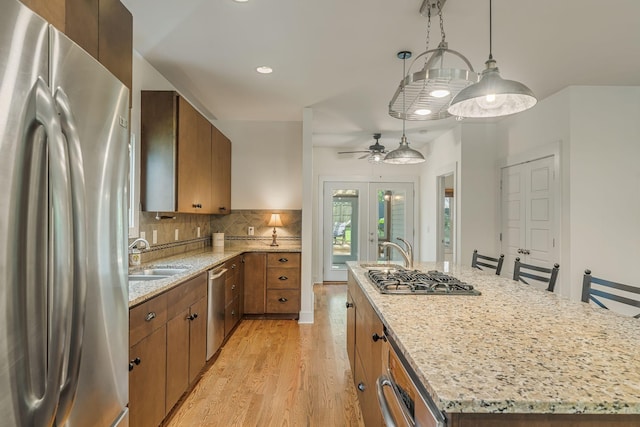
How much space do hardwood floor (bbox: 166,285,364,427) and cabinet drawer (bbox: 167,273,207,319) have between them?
681 mm

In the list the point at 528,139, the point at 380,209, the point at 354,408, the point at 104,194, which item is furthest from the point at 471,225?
the point at 104,194

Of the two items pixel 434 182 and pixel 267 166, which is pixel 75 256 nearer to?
pixel 267 166

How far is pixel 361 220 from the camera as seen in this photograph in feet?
21.8

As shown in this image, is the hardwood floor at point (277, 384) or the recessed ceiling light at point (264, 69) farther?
the recessed ceiling light at point (264, 69)

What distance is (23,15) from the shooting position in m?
0.74

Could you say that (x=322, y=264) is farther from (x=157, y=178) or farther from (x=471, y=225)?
(x=157, y=178)

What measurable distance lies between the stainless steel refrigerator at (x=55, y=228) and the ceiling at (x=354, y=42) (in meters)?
1.62

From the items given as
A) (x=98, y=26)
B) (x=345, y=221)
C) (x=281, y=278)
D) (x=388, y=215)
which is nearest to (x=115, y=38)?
(x=98, y=26)

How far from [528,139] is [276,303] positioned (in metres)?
3.58

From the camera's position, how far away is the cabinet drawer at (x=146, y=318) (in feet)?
5.48

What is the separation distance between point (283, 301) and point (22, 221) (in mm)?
3743

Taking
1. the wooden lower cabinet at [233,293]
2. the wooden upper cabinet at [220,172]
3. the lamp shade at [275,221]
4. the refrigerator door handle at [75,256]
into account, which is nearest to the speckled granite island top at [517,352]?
the refrigerator door handle at [75,256]

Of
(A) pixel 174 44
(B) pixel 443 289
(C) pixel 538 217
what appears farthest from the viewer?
(C) pixel 538 217

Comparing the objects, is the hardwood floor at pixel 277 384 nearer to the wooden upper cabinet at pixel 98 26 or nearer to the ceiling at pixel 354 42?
the wooden upper cabinet at pixel 98 26
